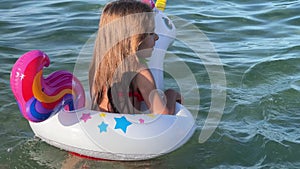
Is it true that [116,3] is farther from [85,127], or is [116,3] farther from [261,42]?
[261,42]

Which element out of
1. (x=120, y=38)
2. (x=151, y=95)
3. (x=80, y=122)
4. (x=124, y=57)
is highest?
(x=120, y=38)

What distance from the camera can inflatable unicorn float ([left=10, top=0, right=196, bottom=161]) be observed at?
327 centimetres

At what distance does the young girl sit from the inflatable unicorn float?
0.14 meters

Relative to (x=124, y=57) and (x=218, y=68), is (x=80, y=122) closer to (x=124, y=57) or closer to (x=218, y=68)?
(x=124, y=57)

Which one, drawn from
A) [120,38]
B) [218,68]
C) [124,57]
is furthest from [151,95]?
[218,68]

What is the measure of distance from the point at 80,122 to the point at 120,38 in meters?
0.61

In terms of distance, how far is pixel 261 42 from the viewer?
6145mm

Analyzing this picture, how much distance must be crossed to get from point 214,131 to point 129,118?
953 millimetres

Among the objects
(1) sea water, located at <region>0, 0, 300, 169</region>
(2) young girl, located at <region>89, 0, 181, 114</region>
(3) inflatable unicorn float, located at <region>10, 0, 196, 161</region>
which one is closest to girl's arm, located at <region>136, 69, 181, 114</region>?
(2) young girl, located at <region>89, 0, 181, 114</region>

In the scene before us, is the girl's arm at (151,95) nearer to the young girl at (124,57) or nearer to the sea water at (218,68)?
the young girl at (124,57)

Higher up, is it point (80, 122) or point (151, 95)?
point (151, 95)

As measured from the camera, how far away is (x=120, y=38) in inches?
134

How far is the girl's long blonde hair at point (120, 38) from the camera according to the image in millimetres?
3400

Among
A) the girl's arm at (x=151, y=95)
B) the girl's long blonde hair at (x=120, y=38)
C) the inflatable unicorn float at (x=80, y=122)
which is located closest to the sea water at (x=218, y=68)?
the inflatable unicorn float at (x=80, y=122)
